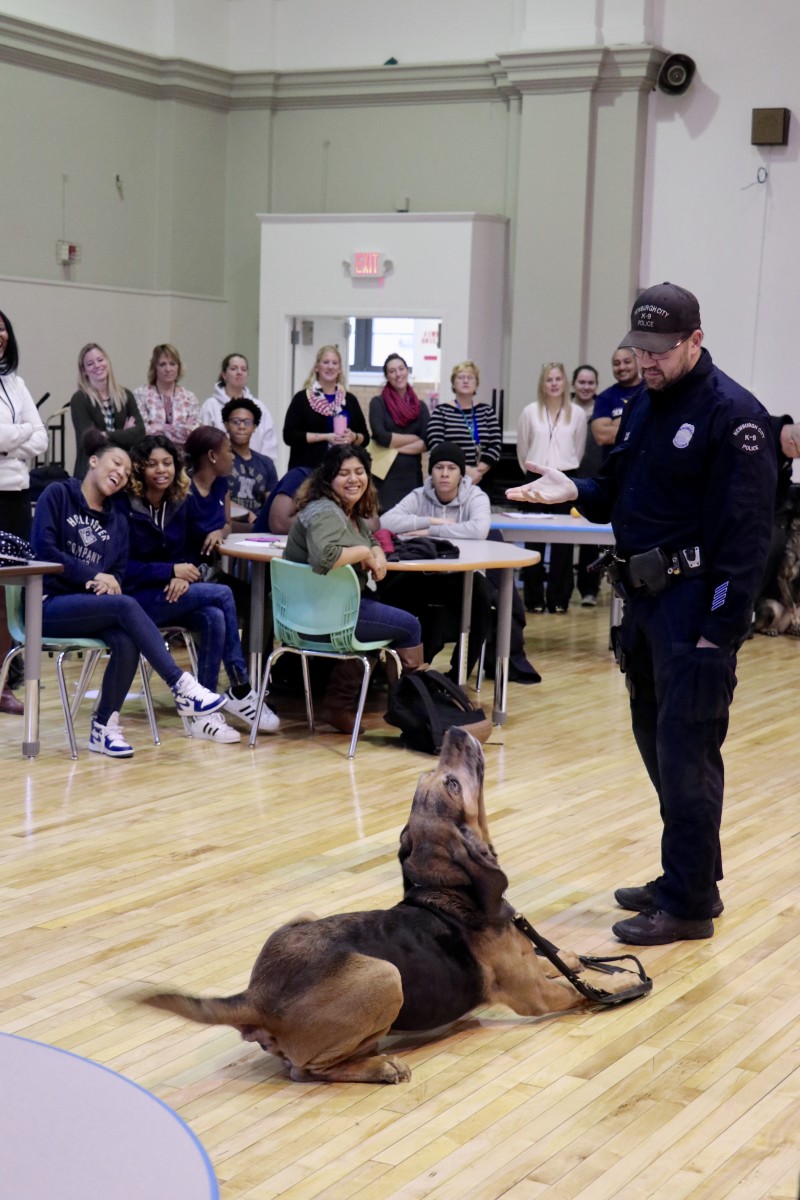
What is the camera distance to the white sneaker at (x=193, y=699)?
5914 mm

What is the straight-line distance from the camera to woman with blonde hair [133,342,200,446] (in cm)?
862

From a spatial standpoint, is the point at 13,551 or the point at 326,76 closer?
the point at 13,551

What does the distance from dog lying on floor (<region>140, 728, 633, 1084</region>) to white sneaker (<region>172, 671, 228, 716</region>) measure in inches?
116

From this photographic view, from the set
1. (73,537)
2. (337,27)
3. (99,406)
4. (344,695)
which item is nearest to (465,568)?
(344,695)

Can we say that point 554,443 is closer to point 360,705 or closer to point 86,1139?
point 360,705

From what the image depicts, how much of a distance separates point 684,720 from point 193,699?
2724mm

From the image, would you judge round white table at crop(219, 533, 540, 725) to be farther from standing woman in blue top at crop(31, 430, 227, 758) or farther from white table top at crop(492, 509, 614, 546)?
white table top at crop(492, 509, 614, 546)

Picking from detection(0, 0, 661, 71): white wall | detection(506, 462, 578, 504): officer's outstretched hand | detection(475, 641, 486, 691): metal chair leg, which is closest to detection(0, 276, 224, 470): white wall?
detection(0, 0, 661, 71): white wall

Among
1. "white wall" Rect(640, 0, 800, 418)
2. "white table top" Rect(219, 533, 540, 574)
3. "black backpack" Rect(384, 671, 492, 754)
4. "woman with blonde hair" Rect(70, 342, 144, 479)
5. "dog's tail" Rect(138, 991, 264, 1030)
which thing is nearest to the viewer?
"dog's tail" Rect(138, 991, 264, 1030)

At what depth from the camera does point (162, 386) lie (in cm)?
870

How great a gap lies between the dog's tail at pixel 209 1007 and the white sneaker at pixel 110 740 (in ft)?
9.52

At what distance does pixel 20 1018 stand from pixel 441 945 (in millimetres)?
968

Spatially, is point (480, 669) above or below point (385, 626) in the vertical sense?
below

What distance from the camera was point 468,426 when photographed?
30.1 feet
